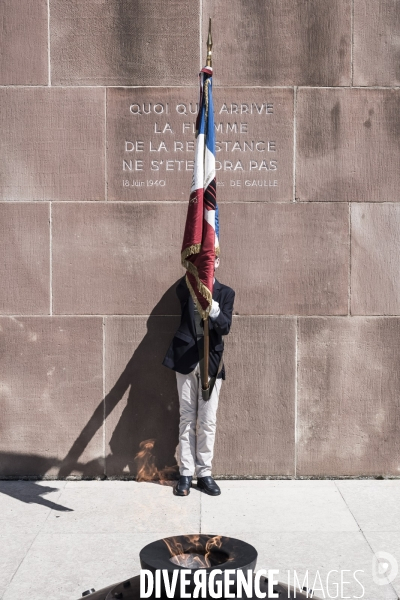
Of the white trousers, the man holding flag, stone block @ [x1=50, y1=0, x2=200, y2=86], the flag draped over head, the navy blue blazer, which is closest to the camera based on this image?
the flag draped over head

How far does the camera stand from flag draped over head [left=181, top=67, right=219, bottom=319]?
5.79 meters

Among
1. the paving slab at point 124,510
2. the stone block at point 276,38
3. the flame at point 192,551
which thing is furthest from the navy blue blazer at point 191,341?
the flame at point 192,551

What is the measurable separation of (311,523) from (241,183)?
3064mm

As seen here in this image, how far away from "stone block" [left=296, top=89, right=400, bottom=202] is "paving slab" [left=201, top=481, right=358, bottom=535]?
266 centimetres

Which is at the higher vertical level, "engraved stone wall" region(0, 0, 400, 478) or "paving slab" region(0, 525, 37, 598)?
"engraved stone wall" region(0, 0, 400, 478)

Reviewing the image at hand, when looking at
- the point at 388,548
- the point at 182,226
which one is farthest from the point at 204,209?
the point at 388,548

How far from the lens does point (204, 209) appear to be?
Answer: 582 centimetres

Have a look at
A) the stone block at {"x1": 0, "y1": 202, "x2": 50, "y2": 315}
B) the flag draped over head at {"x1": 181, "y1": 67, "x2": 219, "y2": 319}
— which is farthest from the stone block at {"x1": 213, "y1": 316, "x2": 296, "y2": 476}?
the stone block at {"x1": 0, "y1": 202, "x2": 50, "y2": 315}

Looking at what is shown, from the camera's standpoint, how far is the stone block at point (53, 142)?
7.01m

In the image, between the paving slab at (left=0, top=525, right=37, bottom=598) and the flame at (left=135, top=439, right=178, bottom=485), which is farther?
the flame at (left=135, top=439, right=178, bottom=485)

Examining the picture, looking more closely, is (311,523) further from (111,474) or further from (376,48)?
(376,48)

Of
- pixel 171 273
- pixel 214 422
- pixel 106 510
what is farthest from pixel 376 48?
pixel 106 510

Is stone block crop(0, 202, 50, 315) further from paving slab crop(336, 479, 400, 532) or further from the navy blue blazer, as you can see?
paving slab crop(336, 479, 400, 532)

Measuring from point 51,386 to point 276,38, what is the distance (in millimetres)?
3805
